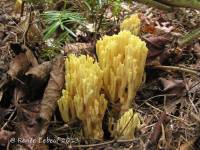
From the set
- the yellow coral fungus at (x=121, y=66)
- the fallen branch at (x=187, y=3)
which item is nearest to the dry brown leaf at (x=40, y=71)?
the yellow coral fungus at (x=121, y=66)

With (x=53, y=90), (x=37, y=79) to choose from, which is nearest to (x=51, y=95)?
(x=53, y=90)

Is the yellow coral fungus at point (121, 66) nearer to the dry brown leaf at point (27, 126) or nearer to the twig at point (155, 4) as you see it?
the dry brown leaf at point (27, 126)

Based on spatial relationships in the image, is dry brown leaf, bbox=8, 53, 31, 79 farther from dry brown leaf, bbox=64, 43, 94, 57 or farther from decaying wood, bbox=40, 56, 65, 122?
dry brown leaf, bbox=64, 43, 94, 57

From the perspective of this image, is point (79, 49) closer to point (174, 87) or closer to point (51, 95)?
point (51, 95)

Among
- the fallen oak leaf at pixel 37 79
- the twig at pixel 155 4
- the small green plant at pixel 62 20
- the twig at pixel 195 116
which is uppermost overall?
the twig at pixel 155 4

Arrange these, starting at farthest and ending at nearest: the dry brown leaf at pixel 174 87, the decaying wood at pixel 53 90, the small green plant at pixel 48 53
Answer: the small green plant at pixel 48 53
the dry brown leaf at pixel 174 87
the decaying wood at pixel 53 90

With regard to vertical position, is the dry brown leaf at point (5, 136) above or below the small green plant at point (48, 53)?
below

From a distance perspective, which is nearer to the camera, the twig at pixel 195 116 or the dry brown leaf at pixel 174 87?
the twig at pixel 195 116

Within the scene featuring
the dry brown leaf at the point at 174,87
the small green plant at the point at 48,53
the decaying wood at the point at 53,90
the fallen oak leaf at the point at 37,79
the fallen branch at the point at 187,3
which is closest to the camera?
the decaying wood at the point at 53,90
